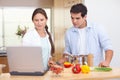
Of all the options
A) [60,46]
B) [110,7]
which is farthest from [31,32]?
[60,46]

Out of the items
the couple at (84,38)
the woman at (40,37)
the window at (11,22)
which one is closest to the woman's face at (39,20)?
the woman at (40,37)

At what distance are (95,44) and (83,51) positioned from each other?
15cm

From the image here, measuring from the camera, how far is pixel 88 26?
2760 millimetres

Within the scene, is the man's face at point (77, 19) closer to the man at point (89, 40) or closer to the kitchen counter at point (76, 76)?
the man at point (89, 40)

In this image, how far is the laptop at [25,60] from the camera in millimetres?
1894

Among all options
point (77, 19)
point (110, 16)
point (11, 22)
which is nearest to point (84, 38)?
point (77, 19)

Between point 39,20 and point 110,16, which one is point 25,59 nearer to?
point 39,20

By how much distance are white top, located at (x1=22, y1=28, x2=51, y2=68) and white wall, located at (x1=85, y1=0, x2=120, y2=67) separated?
1.25 meters

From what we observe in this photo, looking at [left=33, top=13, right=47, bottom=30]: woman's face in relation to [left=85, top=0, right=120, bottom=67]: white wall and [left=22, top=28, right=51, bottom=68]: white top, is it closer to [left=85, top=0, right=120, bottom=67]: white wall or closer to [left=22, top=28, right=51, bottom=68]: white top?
[left=22, top=28, right=51, bottom=68]: white top

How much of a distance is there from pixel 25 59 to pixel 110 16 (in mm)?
1864

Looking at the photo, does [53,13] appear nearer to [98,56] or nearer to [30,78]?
[98,56]

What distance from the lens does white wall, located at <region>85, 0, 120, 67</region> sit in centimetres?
339

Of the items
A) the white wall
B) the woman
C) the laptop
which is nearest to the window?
the white wall

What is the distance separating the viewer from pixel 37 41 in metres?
2.17
